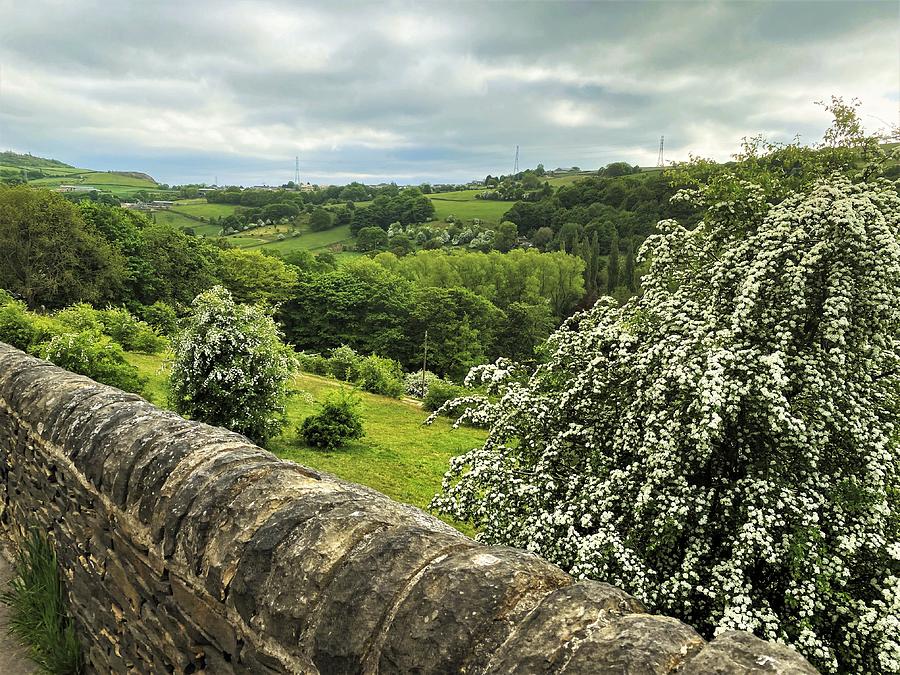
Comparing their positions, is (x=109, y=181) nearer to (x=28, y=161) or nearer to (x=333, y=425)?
(x=28, y=161)

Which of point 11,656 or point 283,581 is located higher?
point 283,581

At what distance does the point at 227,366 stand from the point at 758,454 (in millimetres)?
9563

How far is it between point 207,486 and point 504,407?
4.68 metres

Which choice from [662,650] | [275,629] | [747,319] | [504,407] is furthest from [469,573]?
[504,407]

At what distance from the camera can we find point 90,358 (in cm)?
1182

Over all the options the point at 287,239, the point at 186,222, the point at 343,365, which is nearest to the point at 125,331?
the point at 343,365

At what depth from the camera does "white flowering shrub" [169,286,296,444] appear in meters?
10.8

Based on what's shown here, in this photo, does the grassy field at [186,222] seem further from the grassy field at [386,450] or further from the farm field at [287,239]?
the grassy field at [386,450]

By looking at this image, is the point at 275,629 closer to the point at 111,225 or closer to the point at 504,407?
the point at 504,407

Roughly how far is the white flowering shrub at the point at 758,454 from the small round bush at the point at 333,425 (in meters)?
9.70

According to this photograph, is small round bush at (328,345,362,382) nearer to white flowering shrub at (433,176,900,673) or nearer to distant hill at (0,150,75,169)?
white flowering shrub at (433,176,900,673)

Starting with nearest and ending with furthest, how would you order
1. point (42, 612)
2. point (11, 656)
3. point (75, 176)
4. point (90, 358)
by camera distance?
point (11, 656) → point (42, 612) → point (90, 358) → point (75, 176)

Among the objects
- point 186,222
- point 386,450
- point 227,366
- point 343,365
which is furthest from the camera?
point 186,222

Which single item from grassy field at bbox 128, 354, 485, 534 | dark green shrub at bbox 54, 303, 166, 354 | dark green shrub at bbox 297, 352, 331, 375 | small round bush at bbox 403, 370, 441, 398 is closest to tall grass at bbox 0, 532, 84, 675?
grassy field at bbox 128, 354, 485, 534
